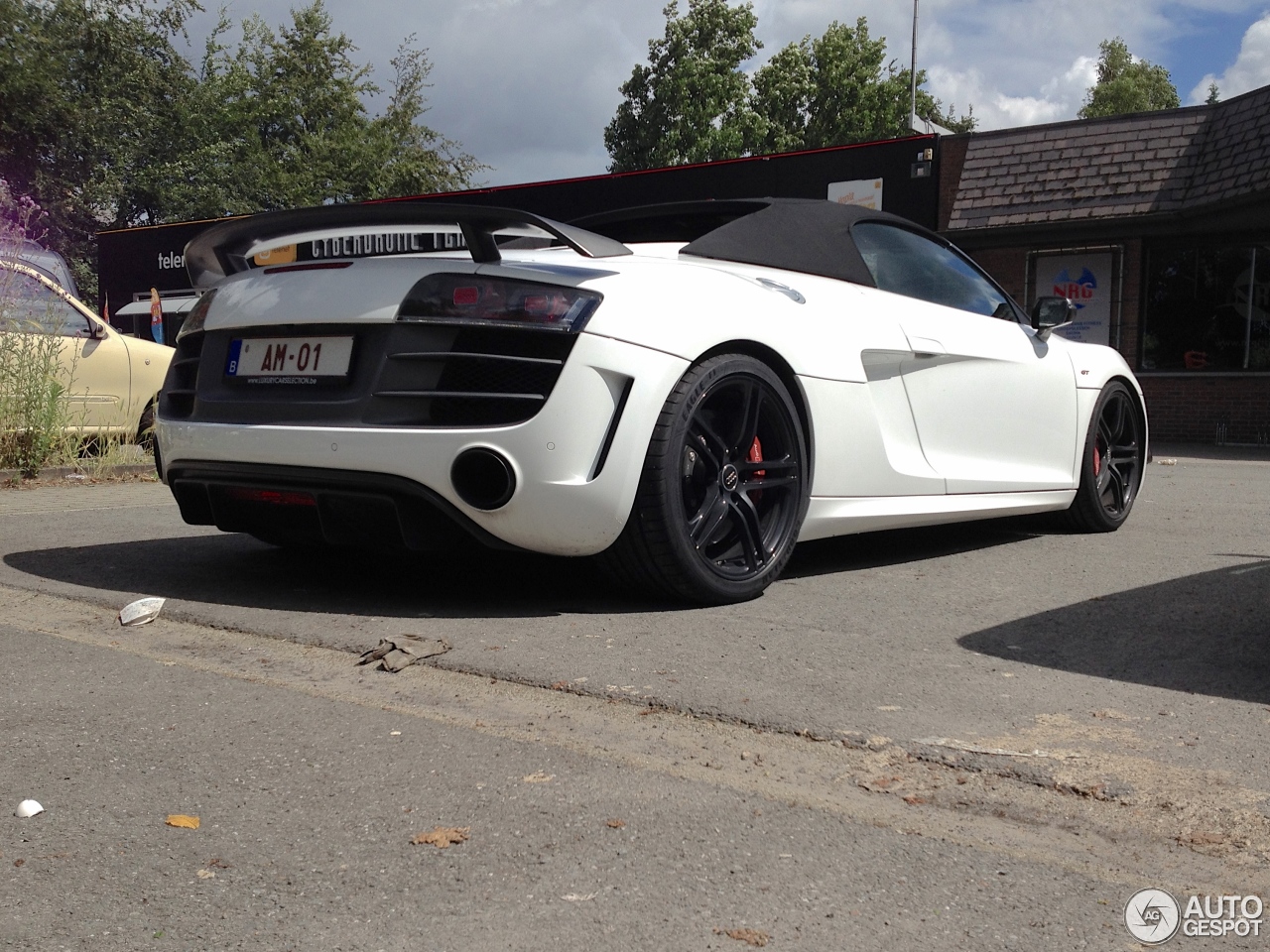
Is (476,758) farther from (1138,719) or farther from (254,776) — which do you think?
(1138,719)

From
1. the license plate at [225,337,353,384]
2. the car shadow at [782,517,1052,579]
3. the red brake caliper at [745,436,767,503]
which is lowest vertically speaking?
the car shadow at [782,517,1052,579]

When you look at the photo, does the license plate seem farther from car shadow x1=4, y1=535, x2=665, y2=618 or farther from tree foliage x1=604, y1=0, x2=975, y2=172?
tree foliage x1=604, y1=0, x2=975, y2=172

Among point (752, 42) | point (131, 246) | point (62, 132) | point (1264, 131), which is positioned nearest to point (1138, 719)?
point (1264, 131)

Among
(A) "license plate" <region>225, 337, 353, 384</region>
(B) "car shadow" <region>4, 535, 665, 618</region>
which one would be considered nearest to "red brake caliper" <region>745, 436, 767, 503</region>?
(B) "car shadow" <region>4, 535, 665, 618</region>

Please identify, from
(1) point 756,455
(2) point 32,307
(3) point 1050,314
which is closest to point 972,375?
(3) point 1050,314

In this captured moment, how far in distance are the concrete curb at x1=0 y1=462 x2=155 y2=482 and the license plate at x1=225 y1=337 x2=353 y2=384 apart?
476 centimetres

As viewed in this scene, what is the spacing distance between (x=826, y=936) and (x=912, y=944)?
12 cm

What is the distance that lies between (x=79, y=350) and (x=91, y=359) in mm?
209

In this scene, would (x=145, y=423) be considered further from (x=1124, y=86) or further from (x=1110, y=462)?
(x=1124, y=86)

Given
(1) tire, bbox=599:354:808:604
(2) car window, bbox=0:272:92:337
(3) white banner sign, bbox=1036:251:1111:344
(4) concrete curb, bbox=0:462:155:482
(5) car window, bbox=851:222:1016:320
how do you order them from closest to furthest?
(1) tire, bbox=599:354:808:604 → (5) car window, bbox=851:222:1016:320 → (4) concrete curb, bbox=0:462:155:482 → (2) car window, bbox=0:272:92:337 → (3) white banner sign, bbox=1036:251:1111:344

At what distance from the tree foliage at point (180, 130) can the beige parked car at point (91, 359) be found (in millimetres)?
38011

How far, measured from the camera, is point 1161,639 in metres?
3.64

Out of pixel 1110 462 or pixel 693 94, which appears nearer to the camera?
pixel 1110 462

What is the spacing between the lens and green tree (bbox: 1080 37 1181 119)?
198 ft
